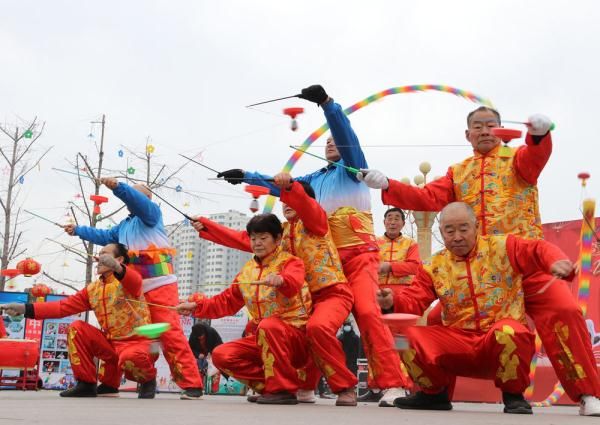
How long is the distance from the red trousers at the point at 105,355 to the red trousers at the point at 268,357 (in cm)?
88

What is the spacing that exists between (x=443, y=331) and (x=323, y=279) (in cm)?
111

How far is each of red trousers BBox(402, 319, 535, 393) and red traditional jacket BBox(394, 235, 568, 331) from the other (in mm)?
94

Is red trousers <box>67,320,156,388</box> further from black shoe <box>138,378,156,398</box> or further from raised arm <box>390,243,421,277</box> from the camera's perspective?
raised arm <box>390,243,421,277</box>

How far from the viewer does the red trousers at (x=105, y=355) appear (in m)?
5.38

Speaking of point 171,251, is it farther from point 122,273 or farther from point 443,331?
point 443,331

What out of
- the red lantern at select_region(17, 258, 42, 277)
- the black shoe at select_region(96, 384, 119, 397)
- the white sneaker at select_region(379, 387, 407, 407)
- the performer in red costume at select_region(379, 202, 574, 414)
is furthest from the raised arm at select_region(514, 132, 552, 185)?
the red lantern at select_region(17, 258, 42, 277)

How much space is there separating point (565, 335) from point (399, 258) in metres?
3.43

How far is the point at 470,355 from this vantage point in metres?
3.80

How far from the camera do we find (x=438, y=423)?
2.72m

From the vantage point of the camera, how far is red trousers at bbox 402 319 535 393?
3.67 metres

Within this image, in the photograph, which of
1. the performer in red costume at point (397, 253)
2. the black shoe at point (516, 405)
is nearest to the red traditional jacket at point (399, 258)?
the performer in red costume at point (397, 253)

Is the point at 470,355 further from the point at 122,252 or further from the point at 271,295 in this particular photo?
the point at 122,252

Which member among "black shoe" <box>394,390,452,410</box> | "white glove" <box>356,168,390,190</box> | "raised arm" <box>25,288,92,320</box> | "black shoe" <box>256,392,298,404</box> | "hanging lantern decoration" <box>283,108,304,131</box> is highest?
"hanging lantern decoration" <box>283,108,304,131</box>

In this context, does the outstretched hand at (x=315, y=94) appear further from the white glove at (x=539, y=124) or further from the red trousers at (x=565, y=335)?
the red trousers at (x=565, y=335)
